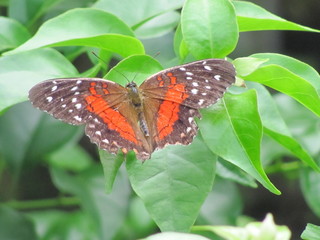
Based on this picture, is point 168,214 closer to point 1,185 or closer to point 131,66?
point 131,66

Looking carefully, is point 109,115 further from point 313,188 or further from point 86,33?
point 313,188

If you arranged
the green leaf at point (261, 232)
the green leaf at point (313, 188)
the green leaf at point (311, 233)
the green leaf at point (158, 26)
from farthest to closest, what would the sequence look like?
the green leaf at point (313, 188) → the green leaf at point (158, 26) → the green leaf at point (311, 233) → the green leaf at point (261, 232)

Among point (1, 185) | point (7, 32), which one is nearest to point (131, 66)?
point (7, 32)

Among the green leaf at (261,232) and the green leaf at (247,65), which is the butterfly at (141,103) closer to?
the green leaf at (247,65)

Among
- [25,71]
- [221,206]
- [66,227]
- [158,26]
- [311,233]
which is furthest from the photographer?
[66,227]

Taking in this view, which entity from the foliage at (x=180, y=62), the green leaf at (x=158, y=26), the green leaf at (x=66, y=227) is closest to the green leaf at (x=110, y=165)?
the foliage at (x=180, y=62)

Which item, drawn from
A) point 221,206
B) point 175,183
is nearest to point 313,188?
point 221,206
